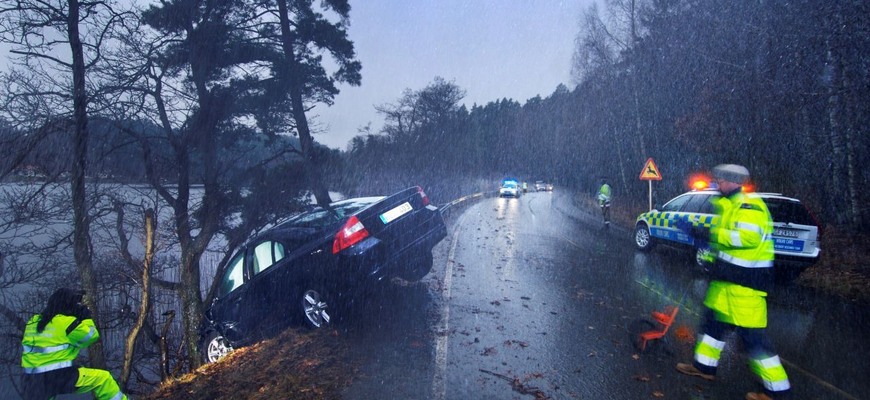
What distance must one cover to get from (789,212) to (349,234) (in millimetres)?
7157

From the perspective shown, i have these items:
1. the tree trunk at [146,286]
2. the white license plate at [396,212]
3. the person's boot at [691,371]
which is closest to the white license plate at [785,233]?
the person's boot at [691,371]

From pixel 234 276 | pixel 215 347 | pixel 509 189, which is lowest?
pixel 215 347

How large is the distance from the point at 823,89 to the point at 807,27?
1.50m

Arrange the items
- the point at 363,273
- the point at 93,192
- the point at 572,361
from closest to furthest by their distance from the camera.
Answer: the point at 572,361, the point at 363,273, the point at 93,192

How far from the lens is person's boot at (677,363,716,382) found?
4105 millimetres

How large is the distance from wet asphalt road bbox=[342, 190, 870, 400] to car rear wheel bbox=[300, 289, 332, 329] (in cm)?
34

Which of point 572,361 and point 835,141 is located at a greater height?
point 835,141

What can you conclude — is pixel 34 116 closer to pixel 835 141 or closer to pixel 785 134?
pixel 835 141

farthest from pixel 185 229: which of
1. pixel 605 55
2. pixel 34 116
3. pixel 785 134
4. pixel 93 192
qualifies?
pixel 605 55

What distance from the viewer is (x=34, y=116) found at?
8.25 meters

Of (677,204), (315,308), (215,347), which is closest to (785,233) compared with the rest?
(677,204)

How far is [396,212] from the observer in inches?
271

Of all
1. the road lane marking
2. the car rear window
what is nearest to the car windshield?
the road lane marking

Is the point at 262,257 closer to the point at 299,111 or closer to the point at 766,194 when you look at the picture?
the point at 766,194
